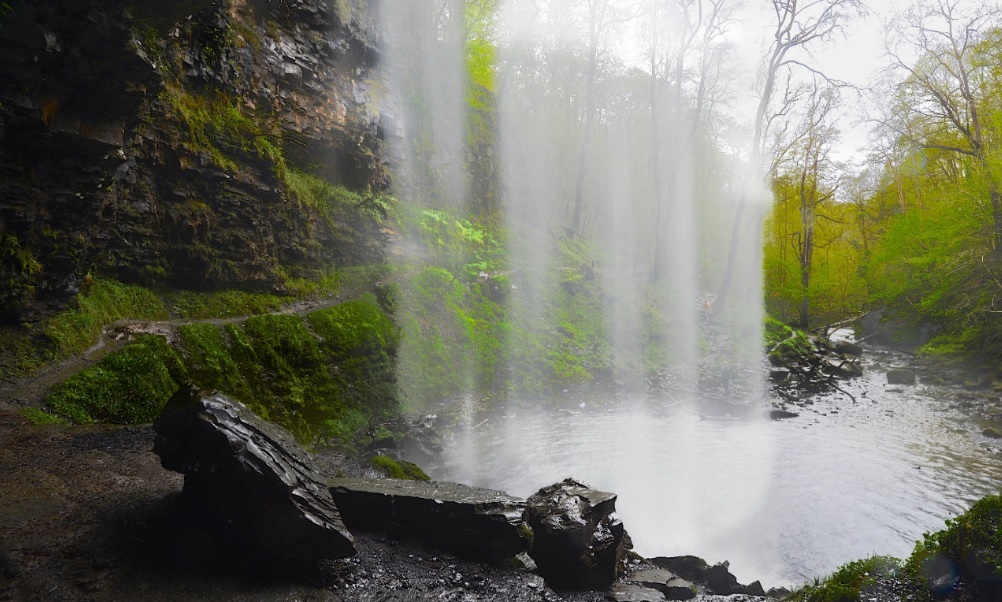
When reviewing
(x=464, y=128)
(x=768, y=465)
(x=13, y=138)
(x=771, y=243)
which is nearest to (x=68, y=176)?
(x=13, y=138)

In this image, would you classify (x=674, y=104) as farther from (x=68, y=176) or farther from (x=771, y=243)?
(x=68, y=176)

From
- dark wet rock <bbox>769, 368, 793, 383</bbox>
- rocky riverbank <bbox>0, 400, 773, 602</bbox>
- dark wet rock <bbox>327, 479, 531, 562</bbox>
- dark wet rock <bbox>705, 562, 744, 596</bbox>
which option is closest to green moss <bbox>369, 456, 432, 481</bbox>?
dark wet rock <bbox>327, 479, 531, 562</bbox>

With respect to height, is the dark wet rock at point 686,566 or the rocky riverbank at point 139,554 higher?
the rocky riverbank at point 139,554

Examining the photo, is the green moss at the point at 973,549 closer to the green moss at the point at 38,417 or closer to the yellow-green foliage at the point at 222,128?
the green moss at the point at 38,417

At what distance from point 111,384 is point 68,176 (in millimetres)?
3240

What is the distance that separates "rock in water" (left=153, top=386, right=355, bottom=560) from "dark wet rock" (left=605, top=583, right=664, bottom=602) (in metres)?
2.77

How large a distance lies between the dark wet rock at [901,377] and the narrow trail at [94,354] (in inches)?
824

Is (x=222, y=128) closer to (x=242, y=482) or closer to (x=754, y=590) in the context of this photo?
(x=242, y=482)

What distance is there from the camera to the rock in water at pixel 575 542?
5.17 m

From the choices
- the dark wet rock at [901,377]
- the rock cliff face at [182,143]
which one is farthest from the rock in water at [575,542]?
the dark wet rock at [901,377]

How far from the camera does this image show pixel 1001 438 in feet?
38.7

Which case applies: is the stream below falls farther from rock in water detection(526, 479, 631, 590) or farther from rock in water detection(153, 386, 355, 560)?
rock in water detection(153, 386, 355, 560)

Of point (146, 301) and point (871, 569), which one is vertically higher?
point (146, 301)

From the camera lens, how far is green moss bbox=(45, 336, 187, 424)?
6.98 m
